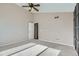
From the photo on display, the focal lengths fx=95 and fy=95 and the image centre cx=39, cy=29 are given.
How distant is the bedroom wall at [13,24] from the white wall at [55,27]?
16.0 inches

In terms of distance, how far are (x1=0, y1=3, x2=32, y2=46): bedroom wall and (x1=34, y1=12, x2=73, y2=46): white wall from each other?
41 centimetres

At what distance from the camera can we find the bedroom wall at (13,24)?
9.09 feet

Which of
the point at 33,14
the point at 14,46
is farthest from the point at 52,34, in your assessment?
the point at 14,46

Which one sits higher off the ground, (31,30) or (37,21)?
(37,21)

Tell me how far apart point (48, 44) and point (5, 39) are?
1262 millimetres

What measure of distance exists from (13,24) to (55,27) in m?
1.29

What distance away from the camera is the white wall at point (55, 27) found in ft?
8.98

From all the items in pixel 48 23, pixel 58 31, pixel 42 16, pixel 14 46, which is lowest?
pixel 14 46

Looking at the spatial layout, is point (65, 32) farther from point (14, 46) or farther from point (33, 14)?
point (14, 46)

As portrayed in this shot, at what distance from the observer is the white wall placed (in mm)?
2736

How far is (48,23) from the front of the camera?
9.14 ft

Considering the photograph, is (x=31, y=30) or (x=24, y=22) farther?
(x=24, y=22)

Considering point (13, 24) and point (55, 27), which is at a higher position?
point (13, 24)

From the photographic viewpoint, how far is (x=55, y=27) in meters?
2.87
